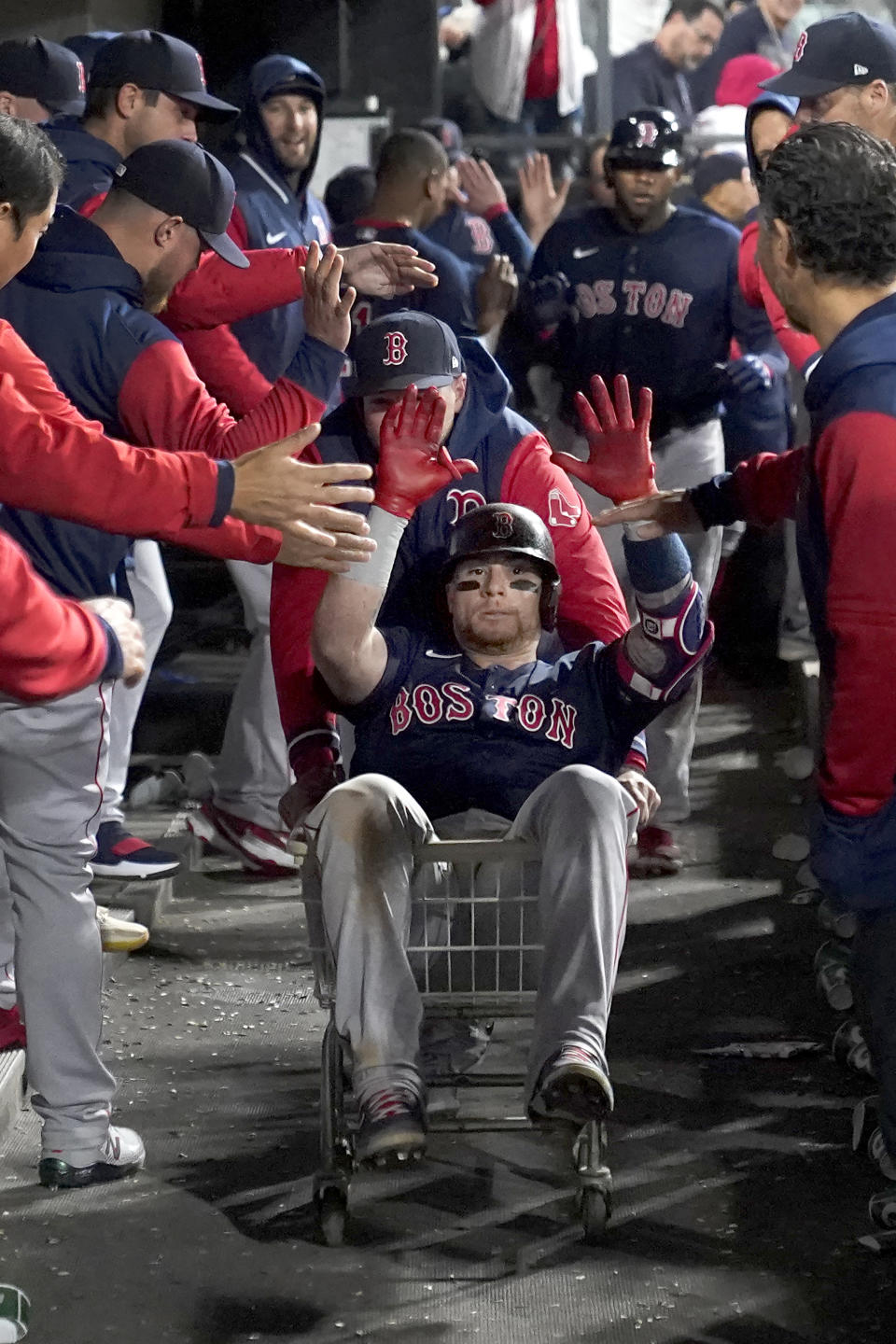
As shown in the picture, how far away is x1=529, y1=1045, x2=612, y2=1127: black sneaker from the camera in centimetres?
362

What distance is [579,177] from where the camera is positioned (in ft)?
36.6

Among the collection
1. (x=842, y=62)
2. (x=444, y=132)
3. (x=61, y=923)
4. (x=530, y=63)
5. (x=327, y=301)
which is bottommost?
(x=61, y=923)

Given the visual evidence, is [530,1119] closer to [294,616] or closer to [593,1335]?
[593,1335]

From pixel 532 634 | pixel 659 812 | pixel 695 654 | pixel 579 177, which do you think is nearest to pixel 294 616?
pixel 532 634

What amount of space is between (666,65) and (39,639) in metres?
10.6

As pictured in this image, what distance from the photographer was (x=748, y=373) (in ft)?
21.9

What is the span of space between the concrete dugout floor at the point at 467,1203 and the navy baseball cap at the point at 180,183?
2051 millimetres

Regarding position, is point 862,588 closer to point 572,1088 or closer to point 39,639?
point 572,1088

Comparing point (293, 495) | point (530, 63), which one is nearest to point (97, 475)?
point (293, 495)

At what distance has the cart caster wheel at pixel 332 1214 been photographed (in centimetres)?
365

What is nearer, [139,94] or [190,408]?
[190,408]

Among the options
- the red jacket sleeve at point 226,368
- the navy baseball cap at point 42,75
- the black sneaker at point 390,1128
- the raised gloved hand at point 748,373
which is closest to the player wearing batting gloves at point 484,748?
the black sneaker at point 390,1128

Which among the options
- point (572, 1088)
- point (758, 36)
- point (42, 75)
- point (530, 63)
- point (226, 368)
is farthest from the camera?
point (758, 36)

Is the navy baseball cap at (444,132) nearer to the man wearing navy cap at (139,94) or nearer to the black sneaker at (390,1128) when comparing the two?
the man wearing navy cap at (139,94)
